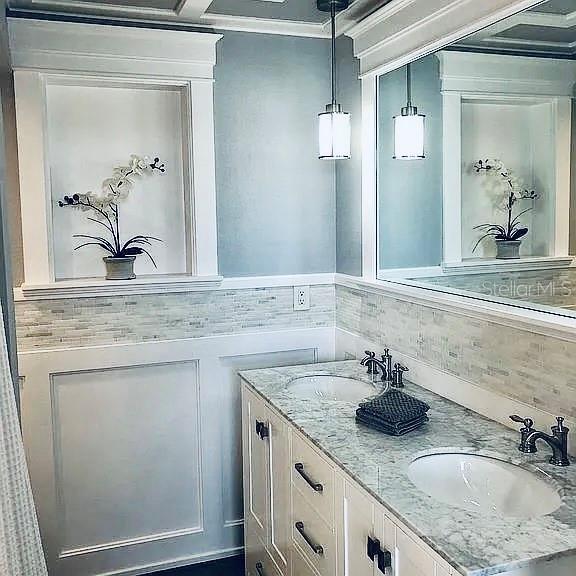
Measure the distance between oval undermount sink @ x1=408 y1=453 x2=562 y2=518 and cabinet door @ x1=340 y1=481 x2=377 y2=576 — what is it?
5.8 inches

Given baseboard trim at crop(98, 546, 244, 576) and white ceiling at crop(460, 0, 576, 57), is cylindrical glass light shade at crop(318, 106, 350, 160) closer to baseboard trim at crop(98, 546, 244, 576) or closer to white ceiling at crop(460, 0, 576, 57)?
white ceiling at crop(460, 0, 576, 57)

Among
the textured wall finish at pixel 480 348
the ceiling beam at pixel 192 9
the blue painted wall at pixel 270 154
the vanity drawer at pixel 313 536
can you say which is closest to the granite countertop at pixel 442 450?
the textured wall finish at pixel 480 348

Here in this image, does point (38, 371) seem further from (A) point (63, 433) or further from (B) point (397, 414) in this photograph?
(B) point (397, 414)

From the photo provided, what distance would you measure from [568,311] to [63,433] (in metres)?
1.97

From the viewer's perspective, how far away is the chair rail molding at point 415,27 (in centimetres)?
192

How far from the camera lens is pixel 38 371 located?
8.60 ft

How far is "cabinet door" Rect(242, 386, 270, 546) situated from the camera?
7.70ft

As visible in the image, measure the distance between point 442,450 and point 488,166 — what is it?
37.2 inches

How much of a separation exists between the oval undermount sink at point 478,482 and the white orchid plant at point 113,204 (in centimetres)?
155

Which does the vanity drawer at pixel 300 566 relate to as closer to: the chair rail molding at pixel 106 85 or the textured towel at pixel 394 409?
the textured towel at pixel 394 409

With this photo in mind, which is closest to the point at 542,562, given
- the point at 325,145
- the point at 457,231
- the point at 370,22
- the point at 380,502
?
the point at 380,502

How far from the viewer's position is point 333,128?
253 cm

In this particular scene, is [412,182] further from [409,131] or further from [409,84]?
[409,84]

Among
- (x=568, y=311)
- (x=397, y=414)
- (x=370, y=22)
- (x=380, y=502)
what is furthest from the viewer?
(x=370, y=22)
